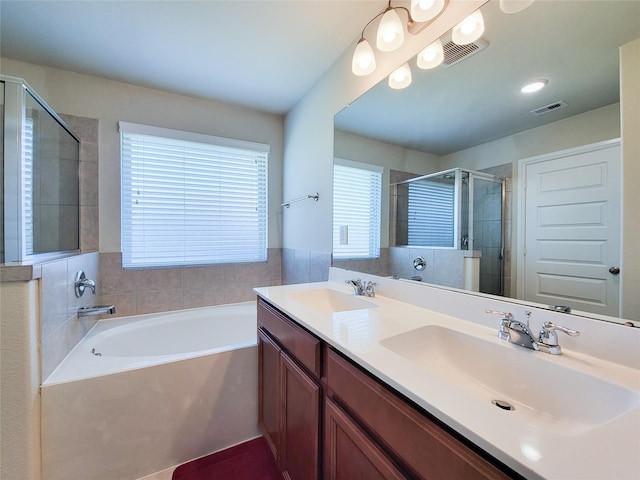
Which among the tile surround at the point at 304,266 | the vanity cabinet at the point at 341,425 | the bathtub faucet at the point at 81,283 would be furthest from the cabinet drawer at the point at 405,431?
the bathtub faucet at the point at 81,283

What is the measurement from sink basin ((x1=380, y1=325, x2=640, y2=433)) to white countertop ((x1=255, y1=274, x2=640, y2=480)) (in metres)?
0.01

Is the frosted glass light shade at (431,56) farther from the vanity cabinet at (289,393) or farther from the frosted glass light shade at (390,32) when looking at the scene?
the vanity cabinet at (289,393)

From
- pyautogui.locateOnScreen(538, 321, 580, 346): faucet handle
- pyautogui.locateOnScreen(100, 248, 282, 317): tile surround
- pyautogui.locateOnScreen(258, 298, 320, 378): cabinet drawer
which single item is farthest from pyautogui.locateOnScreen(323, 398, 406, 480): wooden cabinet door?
pyautogui.locateOnScreen(100, 248, 282, 317): tile surround

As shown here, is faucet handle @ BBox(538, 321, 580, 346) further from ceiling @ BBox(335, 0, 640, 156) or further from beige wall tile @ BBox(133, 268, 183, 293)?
beige wall tile @ BBox(133, 268, 183, 293)

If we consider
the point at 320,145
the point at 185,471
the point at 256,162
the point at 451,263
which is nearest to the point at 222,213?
→ the point at 256,162

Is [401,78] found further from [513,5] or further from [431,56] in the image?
[513,5]

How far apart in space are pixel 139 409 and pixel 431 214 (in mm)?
1801

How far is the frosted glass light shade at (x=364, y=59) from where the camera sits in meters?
1.42

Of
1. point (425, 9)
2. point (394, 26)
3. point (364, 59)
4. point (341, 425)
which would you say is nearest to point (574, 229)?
point (341, 425)

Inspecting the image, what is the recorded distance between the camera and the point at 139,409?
1.36 metres

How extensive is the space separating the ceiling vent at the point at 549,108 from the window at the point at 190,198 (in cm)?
222

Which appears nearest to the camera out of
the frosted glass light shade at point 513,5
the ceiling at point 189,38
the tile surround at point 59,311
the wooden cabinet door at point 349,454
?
the wooden cabinet door at point 349,454

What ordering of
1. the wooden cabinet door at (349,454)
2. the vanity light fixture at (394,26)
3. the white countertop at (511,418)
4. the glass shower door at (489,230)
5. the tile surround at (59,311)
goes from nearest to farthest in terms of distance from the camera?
1. the white countertop at (511,418)
2. the wooden cabinet door at (349,454)
3. the glass shower door at (489,230)
4. the vanity light fixture at (394,26)
5. the tile surround at (59,311)

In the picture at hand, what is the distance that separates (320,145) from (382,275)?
1.13m
